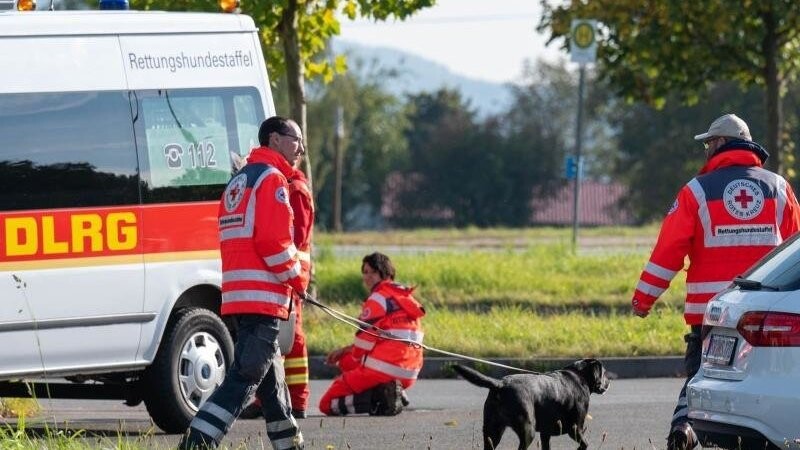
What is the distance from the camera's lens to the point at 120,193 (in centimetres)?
993

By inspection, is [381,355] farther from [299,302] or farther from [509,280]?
[509,280]

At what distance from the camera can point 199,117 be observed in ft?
34.4

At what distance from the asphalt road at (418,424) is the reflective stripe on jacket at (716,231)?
968 mm

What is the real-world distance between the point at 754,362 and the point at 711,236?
1465 millimetres

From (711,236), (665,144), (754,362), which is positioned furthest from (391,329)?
(665,144)

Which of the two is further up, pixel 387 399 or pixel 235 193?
pixel 235 193

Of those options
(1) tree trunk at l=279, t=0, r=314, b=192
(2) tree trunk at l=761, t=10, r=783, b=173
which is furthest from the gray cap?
(2) tree trunk at l=761, t=10, r=783, b=173

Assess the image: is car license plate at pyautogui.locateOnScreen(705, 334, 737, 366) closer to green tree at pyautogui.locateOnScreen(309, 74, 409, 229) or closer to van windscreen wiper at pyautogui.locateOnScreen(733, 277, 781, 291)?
van windscreen wiper at pyautogui.locateOnScreen(733, 277, 781, 291)

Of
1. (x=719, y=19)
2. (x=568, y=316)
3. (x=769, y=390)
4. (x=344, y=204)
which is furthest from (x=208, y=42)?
(x=344, y=204)

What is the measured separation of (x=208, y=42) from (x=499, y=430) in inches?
131

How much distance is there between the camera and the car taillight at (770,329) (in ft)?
23.8

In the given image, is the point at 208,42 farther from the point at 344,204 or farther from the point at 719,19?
the point at 344,204

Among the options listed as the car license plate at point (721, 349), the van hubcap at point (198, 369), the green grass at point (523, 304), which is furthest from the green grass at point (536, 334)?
the car license plate at point (721, 349)

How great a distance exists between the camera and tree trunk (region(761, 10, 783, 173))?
2000 cm
